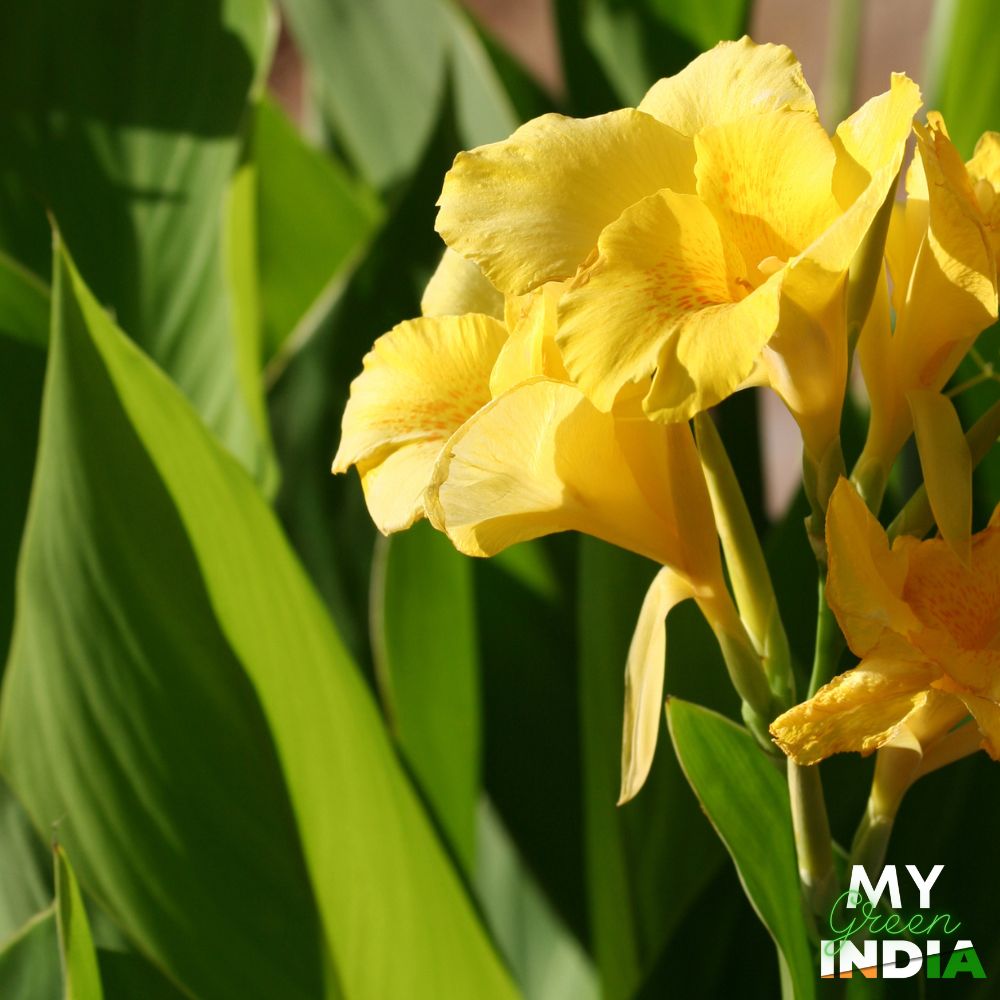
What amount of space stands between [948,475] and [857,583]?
36mm

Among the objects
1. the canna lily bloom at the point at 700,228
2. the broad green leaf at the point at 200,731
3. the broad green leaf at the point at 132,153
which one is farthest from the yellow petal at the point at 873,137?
the broad green leaf at the point at 132,153

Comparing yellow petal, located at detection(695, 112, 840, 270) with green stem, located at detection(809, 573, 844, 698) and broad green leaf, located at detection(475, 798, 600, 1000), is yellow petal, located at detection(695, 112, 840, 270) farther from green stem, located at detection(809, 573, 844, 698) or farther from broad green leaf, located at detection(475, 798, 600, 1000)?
broad green leaf, located at detection(475, 798, 600, 1000)

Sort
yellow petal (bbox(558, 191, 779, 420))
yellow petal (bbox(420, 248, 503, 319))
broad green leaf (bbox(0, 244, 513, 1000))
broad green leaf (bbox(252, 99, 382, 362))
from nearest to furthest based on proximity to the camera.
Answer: yellow petal (bbox(558, 191, 779, 420)) → yellow petal (bbox(420, 248, 503, 319)) → broad green leaf (bbox(0, 244, 513, 1000)) → broad green leaf (bbox(252, 99, 382, 362))

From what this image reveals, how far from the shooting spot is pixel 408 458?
341 millimetres

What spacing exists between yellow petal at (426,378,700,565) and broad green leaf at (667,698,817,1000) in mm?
57

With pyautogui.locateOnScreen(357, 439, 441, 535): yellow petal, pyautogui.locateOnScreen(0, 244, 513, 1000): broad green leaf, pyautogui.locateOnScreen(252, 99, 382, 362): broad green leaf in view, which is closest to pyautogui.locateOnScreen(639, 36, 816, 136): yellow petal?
pyautogui.locateOnScreen(357, 439, 441, 535): yellow petal

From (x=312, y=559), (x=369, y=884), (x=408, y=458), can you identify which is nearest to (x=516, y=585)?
(x=312, y=559)

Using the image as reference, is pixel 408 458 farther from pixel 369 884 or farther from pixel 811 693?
pixel 369 884

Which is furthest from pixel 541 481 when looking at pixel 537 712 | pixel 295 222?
pixel 295 222

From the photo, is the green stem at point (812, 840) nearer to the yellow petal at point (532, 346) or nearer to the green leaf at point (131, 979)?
the yellow petal at point (532, 346)

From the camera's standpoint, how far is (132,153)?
0.75 meters

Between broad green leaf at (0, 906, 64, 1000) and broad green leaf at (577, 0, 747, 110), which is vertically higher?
broad green leaf at (577, 0, 747, 110)

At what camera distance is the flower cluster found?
0.88ft

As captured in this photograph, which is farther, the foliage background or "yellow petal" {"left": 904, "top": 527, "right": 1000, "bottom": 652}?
the foliage background
